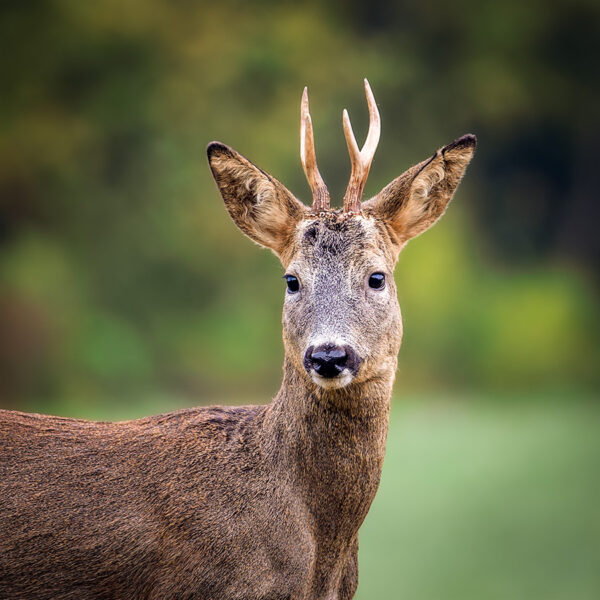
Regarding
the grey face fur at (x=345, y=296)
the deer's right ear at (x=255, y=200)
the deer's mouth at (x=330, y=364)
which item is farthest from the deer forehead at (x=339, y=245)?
the deer's mouth at (x=330, y=364)

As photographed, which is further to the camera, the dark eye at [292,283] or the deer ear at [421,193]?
the deer ear at [421,193]

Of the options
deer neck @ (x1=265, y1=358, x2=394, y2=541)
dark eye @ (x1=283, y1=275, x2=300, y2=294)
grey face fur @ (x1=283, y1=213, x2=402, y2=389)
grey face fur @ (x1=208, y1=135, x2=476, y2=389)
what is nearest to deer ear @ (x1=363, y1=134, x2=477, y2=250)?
grey face fur @ (x1=208, y1=135, x2=476, y2=389)

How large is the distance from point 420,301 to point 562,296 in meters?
2.08

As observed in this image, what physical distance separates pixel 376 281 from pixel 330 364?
1.71ft

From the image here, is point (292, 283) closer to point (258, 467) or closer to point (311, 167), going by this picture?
point (311, 167)

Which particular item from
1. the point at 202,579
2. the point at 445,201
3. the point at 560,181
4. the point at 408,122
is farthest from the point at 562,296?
the point at 202,579

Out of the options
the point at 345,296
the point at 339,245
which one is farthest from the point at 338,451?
the point at 339,245

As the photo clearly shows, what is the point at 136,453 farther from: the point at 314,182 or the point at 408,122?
the point at 408,122

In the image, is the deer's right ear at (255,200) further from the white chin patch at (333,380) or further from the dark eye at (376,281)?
the white chin patch at (333,380)

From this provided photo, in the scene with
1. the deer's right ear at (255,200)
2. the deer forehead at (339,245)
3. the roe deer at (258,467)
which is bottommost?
the roe deer at (258,467)

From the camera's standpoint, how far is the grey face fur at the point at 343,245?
355cm

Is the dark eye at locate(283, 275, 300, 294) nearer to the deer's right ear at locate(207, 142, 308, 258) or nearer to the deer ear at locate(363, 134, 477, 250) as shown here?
the deer's right ear at locate(207, 142, 308, 258)

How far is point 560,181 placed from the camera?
45.9 ft

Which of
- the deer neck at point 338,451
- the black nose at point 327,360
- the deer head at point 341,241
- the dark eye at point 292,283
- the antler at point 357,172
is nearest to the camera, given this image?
the black nose at point 327,360
